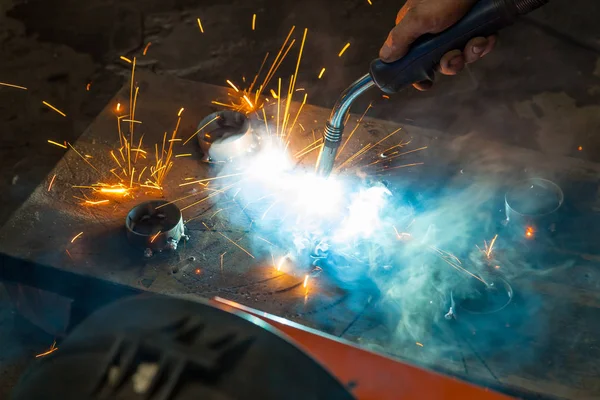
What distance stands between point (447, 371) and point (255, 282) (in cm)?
78

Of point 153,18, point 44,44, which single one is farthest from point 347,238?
point 44,44

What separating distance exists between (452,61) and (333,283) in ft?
3.03

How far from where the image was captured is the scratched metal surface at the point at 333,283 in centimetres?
232

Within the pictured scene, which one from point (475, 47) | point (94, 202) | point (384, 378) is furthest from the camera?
point (94, 202)

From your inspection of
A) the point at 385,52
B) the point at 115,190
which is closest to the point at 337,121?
the point at 385,52

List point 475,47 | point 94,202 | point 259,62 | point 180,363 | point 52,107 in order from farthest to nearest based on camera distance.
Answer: point 259,62 → point 52,107 → point 94,202 → point 475,47 → point 180,363

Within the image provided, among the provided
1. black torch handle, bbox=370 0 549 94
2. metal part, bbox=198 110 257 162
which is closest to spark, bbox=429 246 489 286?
black torch handle, bbox=370 0 549 94

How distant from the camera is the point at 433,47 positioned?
2225mm

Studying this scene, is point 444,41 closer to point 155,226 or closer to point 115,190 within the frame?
point 155,226

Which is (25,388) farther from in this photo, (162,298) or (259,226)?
(259,226)

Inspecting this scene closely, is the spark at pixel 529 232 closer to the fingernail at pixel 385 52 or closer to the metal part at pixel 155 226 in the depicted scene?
the fingernail at pixel 385 52

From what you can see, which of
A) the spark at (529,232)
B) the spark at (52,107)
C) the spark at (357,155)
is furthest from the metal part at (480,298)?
the spark at (52,107)

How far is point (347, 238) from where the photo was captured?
265 cm

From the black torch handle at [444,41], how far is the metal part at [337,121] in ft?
0.25
